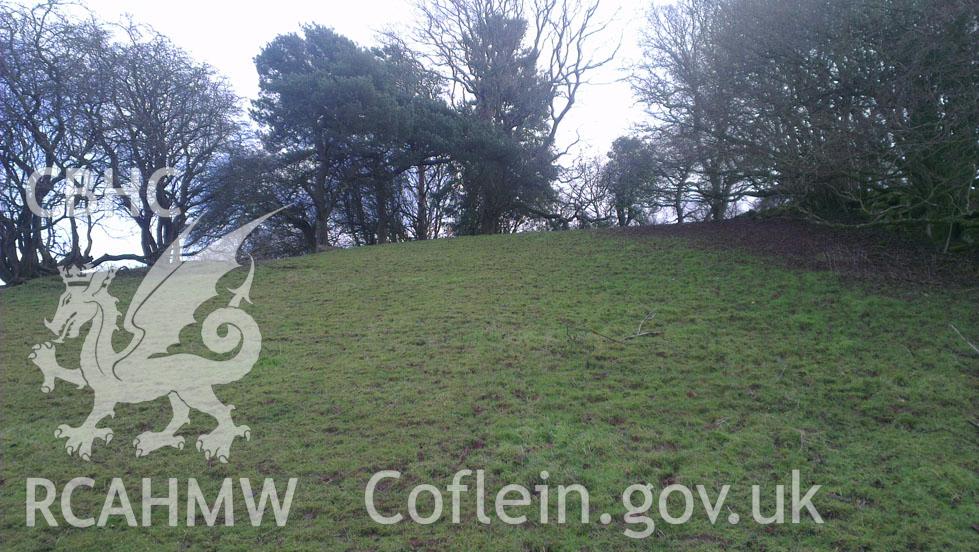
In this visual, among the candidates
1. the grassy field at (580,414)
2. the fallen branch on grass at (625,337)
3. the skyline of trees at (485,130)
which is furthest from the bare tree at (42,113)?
the fallen branch on grass at (625,337)

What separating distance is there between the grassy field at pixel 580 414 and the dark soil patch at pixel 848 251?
848 millimetres

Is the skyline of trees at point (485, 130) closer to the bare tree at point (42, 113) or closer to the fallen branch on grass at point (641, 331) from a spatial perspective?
the bare tree at point (42, 113)

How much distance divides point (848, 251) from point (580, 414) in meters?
9.26

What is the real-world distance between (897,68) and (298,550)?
34.5ft

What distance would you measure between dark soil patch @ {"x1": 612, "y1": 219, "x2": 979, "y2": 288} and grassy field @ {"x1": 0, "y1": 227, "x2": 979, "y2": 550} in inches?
33.4

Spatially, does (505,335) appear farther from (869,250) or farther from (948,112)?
(869,250)

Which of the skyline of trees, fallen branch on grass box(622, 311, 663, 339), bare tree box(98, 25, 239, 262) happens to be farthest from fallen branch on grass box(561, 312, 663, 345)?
bare tree box(98, 25, 239, 262)

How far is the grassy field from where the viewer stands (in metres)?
4.62

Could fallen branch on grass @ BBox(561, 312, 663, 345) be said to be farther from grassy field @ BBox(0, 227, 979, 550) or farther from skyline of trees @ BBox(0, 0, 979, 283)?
skyline of trees @ BBox(0, 0, 979, 283)

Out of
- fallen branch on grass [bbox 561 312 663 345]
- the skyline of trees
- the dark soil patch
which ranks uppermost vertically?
the skyline of trees

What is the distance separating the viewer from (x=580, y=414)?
6500 mm

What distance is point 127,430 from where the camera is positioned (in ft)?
20.3

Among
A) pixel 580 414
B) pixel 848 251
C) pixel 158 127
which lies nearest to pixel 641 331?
pixel 580 414

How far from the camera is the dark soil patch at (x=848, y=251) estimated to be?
11.3m
